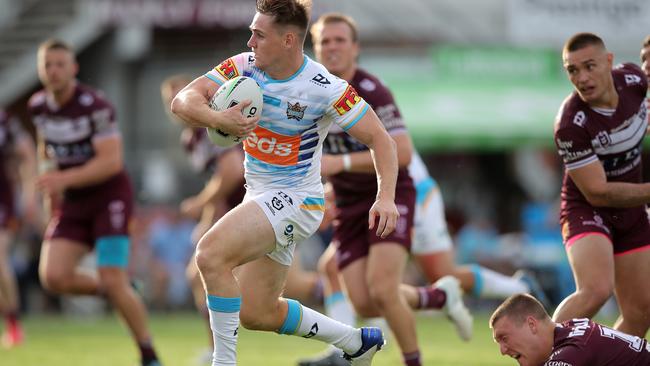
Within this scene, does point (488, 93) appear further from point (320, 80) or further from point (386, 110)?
point (320, 80)

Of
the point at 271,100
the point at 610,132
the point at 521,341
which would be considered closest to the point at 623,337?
the point at 521,341

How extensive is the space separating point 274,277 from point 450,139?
532 inches

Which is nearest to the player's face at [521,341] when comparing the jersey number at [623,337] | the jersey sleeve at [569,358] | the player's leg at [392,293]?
the jersey sleeve at [569,358]

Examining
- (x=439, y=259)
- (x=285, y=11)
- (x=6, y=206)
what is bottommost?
(x=6, y=206)

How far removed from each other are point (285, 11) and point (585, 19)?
957 centimetres

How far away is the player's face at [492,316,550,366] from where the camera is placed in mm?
6301

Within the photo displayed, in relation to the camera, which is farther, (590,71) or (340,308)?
(340,308)

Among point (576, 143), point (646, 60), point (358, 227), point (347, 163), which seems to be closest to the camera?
point (576, 143)

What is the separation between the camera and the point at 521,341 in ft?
20.7


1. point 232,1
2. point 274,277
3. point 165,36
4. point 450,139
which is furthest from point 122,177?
point 165,36

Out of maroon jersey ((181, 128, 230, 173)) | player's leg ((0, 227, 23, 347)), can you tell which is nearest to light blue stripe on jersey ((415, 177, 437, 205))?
maroon jersey ((181, 128, 230, 173))

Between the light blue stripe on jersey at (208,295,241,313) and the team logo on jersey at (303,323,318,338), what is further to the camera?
the team logo on jersey at (303,323,318,338)

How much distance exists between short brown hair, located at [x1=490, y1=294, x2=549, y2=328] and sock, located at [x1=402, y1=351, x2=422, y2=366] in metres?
1.90

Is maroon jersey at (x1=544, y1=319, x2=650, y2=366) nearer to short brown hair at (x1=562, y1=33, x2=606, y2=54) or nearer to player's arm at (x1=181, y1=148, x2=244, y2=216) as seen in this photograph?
short brown hair at (x1=562, y1=33, x2=606, y2=54)
